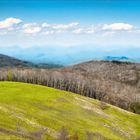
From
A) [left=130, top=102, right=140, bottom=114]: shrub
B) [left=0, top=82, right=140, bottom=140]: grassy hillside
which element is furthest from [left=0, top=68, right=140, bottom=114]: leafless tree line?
[left=0, top=82, right=140, bottom=140]: grassy hillside

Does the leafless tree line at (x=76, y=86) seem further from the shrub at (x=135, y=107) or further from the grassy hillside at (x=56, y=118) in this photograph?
the grassy hillside at (x=56, y=118)

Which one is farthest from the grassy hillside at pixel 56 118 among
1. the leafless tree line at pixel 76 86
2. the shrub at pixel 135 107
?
the leafless tree line at pixel 76 86

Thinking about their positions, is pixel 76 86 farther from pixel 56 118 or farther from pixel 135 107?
pixel 56 118

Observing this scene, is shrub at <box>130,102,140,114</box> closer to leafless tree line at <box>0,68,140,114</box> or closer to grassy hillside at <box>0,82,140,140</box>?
leafless tree line at <box>0,68,140,114</box>

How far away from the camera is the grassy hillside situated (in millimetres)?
65188

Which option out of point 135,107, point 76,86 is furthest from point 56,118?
point 76,86

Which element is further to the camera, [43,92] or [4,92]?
[43,92]

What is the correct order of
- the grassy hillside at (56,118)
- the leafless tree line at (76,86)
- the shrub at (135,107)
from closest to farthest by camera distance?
the grassy hillside at (56,118) → the shrub at (135,107) → the leafless tree line at (76,86)

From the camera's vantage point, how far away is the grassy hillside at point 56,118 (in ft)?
214

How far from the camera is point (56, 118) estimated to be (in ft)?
262

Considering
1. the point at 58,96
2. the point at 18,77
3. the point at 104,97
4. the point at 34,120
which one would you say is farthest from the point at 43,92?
the point at 18,77

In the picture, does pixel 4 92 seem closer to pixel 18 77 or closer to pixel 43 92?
pixel 43 92

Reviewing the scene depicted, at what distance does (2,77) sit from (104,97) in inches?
2943

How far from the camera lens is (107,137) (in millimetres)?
75438
